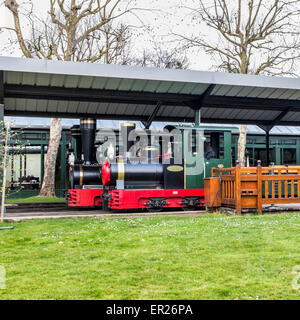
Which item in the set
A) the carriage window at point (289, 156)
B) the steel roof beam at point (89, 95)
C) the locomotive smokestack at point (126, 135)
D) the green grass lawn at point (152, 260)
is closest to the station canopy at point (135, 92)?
the steel roof beam at point (89, 95)

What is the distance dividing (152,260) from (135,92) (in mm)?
8002

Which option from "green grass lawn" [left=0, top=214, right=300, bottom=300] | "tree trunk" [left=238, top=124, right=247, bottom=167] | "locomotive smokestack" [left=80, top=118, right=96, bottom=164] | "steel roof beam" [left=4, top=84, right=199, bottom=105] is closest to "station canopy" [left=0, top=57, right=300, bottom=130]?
"steel roof beam" [left=4, top=84, right=199, bottom=105]

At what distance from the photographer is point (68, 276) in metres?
4.47

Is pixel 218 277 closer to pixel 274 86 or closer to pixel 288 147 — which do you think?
pixel 274 86

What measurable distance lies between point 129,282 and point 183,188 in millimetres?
7323

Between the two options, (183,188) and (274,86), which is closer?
(183,188)

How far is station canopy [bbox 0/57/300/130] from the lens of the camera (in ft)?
35.8

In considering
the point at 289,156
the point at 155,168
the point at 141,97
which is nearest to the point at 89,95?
the point at 141,97

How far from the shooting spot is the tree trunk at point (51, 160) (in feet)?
59.1

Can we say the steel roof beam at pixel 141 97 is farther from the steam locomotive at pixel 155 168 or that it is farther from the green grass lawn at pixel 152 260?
the green grass lawn at pixel 152 260

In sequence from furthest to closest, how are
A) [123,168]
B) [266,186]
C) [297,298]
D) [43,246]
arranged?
A: [123,168]
[266,186]
[43,246]
[297,298]

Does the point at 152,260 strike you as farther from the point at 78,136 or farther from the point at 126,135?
the point at 78,136
